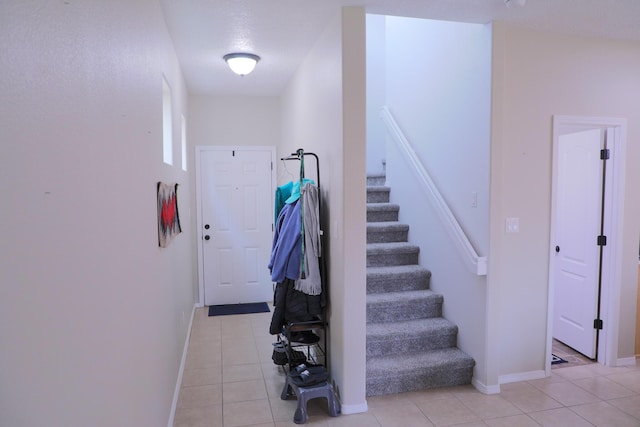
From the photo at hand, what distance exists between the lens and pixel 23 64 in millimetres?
842

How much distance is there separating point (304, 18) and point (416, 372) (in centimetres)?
268

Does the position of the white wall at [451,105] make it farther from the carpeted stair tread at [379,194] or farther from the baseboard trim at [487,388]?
the baseboard trim at [487,388]

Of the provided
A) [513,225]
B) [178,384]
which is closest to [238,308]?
[178,384]

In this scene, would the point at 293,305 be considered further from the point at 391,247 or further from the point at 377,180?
the point at 377,180

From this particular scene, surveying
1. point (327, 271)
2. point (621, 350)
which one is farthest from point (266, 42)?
point (621, 350)

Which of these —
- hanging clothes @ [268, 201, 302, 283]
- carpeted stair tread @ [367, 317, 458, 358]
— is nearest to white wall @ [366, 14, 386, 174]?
carpeted stair tread @ [367, 317, 458, 358]

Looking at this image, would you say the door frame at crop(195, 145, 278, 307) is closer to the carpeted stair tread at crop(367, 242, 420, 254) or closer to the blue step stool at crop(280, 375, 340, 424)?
the carpeted stair tread at crop(367, 242, 420, 254)

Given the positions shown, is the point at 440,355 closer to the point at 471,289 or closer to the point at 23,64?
the point at 471,289

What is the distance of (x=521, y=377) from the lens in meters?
3.45

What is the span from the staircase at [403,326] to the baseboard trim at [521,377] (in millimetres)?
280

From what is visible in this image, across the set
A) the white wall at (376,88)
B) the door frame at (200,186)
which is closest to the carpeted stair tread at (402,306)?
the white wall at (376,88)

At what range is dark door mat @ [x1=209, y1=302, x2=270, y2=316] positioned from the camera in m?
5.36

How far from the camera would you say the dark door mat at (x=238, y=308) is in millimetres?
5359

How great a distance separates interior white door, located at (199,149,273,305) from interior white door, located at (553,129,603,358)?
3.37 meters
